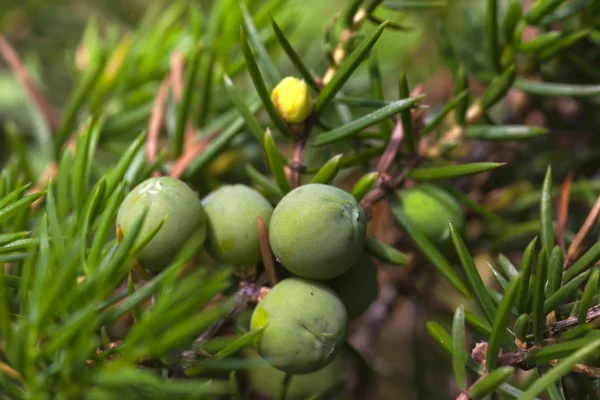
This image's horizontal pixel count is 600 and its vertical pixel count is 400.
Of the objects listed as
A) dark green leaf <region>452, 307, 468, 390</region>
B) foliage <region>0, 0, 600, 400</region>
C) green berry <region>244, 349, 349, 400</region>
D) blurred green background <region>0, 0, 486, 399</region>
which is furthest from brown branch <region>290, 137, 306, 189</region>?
green berry <region>244, 349, 349, 400</region>

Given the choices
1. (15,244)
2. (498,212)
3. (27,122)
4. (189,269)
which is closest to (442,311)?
(498,212)

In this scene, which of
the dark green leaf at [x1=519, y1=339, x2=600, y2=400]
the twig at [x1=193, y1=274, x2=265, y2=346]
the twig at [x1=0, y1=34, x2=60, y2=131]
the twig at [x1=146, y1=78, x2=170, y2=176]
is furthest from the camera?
the twig at [x1=0, y1=34, x2=60, y2=131]

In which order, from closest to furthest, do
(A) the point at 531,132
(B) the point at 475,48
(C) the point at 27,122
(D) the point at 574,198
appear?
(A) the point at 531,132
(D) the point at 574,198
(B) the point at 475,48
(C) the point at 27,122

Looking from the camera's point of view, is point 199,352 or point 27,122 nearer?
point 199,352

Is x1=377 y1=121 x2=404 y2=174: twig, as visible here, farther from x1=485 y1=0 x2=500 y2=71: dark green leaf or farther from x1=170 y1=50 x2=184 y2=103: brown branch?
x1=170 y1=50 x2=184 y2=103: brown branch

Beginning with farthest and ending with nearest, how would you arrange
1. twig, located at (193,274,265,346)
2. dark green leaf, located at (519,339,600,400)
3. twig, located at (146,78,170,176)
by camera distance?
twig, located at (146,78,170,176) < twig, located at (193,274,265,346) < dark green leaf, located at (519,339,600,400)

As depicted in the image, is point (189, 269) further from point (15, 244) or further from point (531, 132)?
point (531, 132)

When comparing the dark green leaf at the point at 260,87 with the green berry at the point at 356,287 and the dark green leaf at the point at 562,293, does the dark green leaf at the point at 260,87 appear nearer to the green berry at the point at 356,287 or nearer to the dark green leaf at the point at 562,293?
the green berry at the point at 356,287
